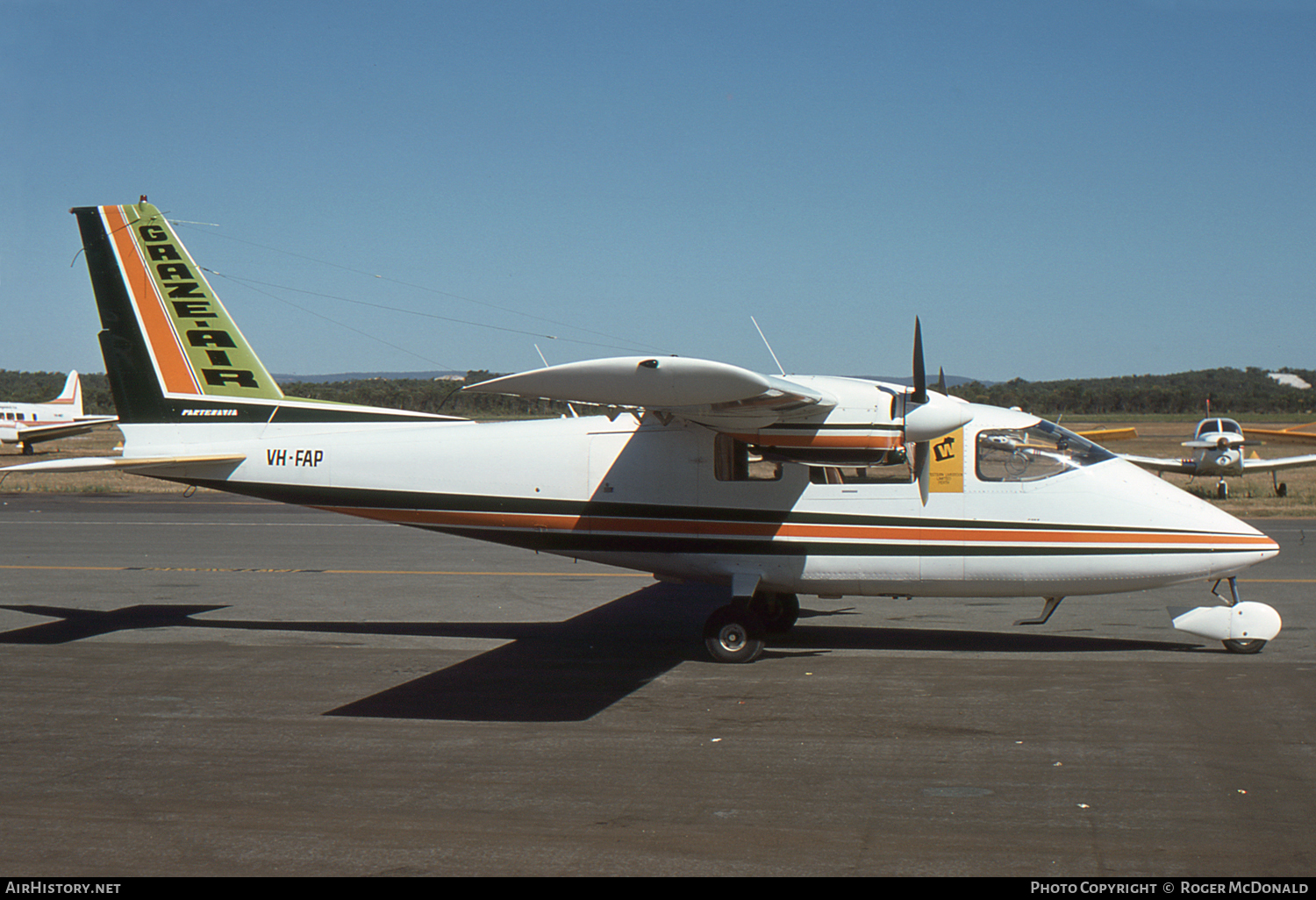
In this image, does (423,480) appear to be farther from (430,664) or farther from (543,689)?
(543,689)

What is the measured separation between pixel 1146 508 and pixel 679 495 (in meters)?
4.96

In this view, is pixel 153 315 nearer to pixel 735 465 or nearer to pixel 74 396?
pixel 735 465

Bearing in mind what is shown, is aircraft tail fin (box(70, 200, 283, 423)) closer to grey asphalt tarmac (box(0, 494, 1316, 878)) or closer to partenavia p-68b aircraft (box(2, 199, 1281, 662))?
partenavia p-68b aircraft (box(2, 199, 1281, 662))

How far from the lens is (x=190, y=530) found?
23.4 metres

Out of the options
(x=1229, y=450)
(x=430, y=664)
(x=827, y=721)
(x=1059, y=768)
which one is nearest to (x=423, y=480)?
(x=430, y=664)

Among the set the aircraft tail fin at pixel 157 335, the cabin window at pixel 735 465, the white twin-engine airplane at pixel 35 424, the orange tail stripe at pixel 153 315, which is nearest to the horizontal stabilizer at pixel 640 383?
the cabin window at pixel 735 465

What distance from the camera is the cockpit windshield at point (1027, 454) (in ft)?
36.2

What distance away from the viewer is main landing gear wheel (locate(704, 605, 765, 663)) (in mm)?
11008

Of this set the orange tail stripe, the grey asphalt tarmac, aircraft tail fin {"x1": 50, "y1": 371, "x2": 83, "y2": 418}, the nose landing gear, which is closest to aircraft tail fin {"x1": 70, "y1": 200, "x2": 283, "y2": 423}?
the orange tail stripe

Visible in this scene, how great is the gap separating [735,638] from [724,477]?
1.76m

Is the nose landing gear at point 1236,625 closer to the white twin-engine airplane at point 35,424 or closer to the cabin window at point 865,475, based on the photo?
the cabin window at point 865,475

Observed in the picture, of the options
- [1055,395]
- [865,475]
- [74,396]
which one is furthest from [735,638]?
[1055,395]

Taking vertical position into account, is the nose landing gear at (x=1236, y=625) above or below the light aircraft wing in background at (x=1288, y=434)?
below

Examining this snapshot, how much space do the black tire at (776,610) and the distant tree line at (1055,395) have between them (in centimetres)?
3800
